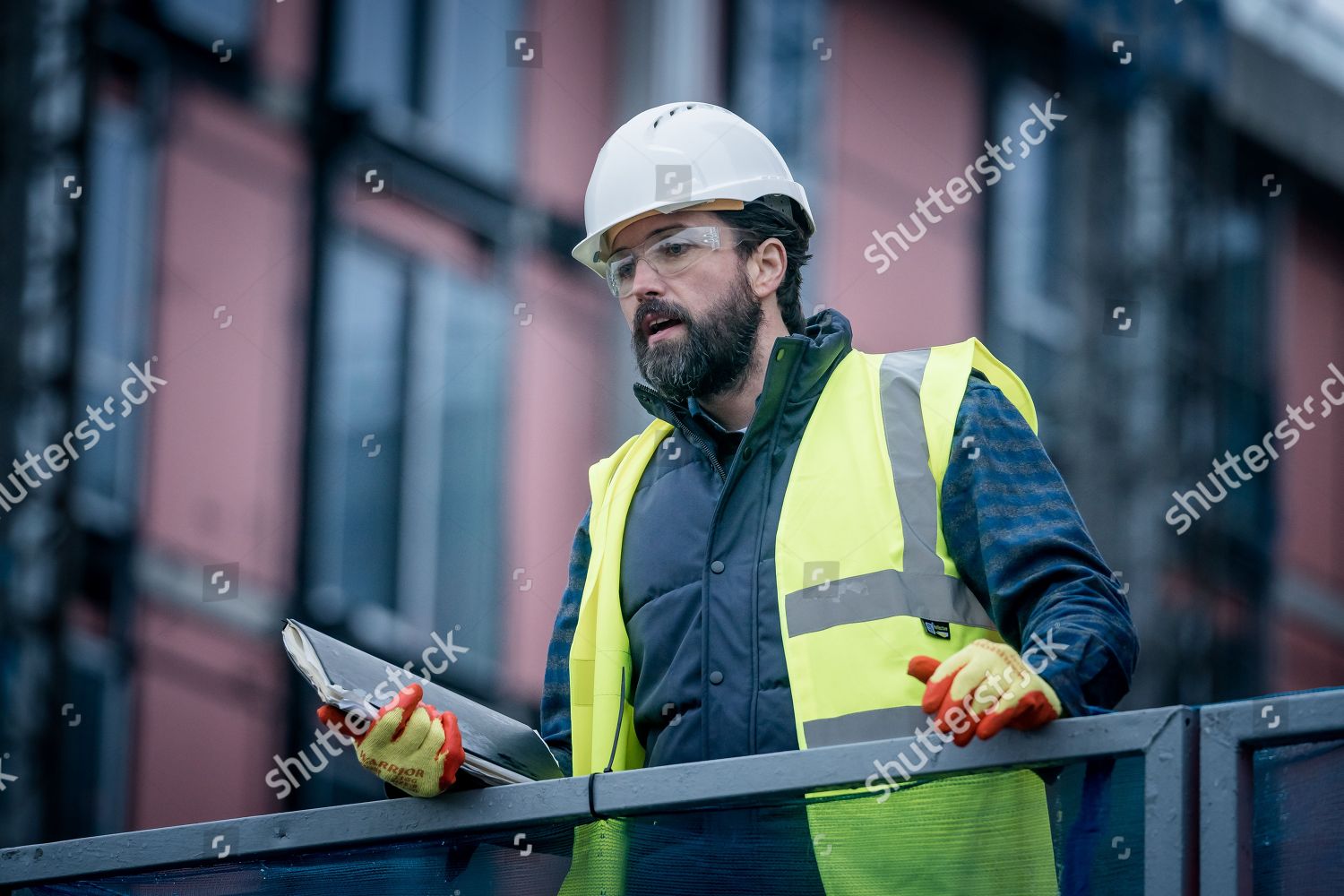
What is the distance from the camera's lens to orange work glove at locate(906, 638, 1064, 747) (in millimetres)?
2645

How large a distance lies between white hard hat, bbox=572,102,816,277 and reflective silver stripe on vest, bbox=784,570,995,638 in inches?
37.8

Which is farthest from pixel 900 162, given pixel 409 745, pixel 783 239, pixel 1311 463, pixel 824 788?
pixel 824 788

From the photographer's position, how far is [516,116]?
1210 cm

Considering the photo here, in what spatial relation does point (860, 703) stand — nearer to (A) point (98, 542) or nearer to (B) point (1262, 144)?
(A) point (98, 542)

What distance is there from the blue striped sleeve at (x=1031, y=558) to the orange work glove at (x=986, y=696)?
0.11 meters

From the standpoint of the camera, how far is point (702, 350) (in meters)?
3.81

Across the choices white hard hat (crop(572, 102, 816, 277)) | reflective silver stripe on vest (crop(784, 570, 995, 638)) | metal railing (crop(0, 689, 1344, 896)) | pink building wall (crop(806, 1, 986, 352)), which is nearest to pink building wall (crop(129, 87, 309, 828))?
pink building wall (crop(806, 1, 986, 352))

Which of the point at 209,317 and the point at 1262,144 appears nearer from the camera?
the point at 209,317

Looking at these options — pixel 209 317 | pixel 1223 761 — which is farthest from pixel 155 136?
pixel 1223 761

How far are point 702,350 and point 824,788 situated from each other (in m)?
1.22

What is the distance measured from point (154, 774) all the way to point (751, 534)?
7.87 meters

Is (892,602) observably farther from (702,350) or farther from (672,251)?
(672,251)

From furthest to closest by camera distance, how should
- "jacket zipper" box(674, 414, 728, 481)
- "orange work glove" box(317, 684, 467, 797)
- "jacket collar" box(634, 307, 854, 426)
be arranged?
"jacket zipper" box(674, 414, 728, 481), "jacket collar" box(634, 307, 854, 426), "orange work glove" box(317, 684, 467, 797)

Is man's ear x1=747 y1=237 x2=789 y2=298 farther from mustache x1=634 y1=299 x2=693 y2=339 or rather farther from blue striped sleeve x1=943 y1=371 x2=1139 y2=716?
blue striped sleeve x1=943 y1=371 x2=1139 y2=716
